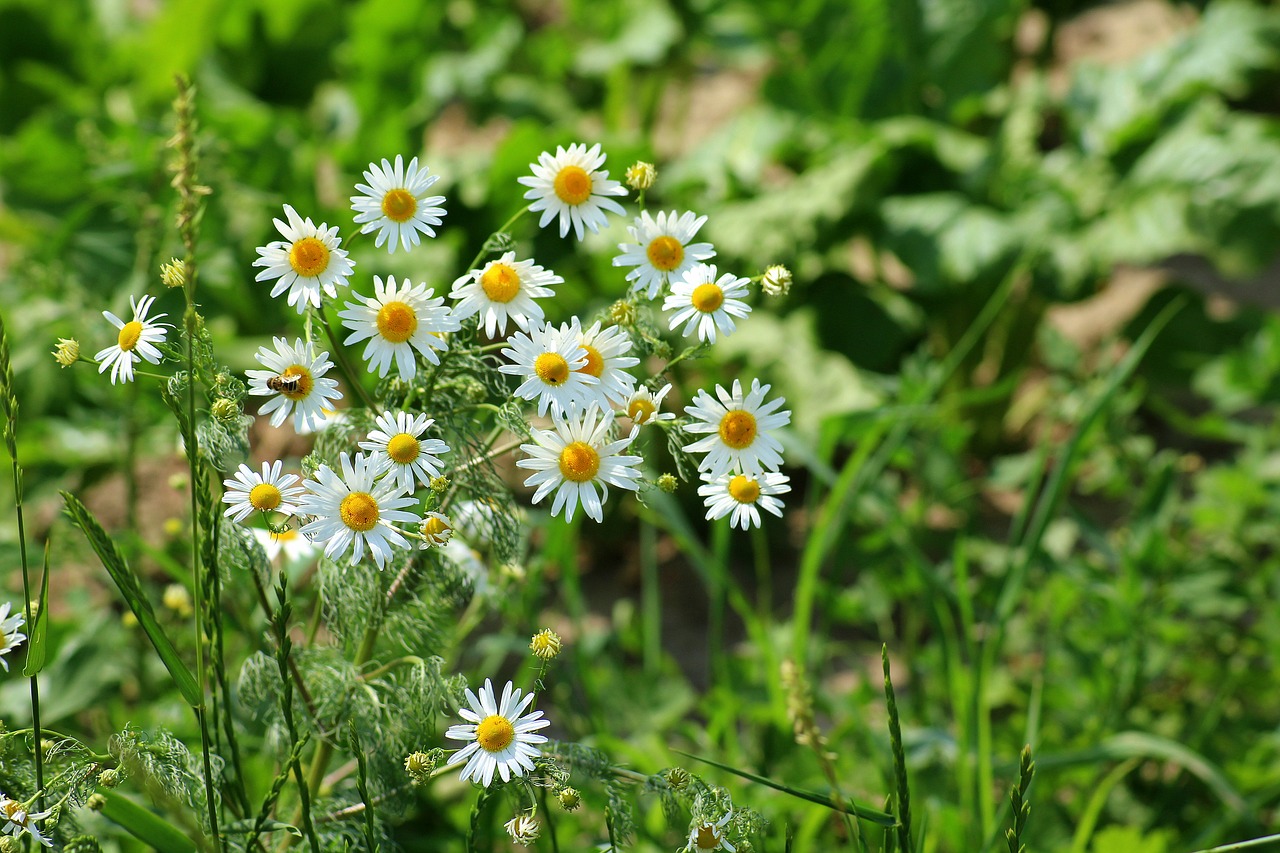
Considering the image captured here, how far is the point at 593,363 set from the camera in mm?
992

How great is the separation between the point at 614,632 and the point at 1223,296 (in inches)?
91.5

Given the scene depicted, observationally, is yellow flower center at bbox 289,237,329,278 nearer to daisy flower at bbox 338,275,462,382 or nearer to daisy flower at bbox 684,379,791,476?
daisy flower at bbox 338,275,462,382

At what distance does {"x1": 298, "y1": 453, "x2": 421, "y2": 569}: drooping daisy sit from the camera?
92cm

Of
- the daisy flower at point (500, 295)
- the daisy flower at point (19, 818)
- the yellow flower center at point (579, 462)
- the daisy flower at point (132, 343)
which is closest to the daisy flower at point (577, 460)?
the yellow flower center at point (579, 462)

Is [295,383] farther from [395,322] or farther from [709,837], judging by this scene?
[709,837]

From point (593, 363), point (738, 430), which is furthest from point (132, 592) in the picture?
point (738, 430)

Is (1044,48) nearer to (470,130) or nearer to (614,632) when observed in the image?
(470,130)

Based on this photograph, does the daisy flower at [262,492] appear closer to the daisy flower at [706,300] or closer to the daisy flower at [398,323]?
the daisy flower at [398,323]

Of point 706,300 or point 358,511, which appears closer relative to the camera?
point 358,511

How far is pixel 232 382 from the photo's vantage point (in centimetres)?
98

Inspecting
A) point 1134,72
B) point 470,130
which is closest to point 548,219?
point 1134,72

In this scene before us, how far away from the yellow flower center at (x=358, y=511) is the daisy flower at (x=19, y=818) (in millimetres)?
325

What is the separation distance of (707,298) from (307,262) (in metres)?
0.35

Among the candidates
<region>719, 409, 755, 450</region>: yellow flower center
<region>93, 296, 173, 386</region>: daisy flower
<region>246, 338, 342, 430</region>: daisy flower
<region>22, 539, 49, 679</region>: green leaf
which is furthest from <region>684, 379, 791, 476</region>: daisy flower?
<region>22, 539, 49, 679</region>: green leaf
